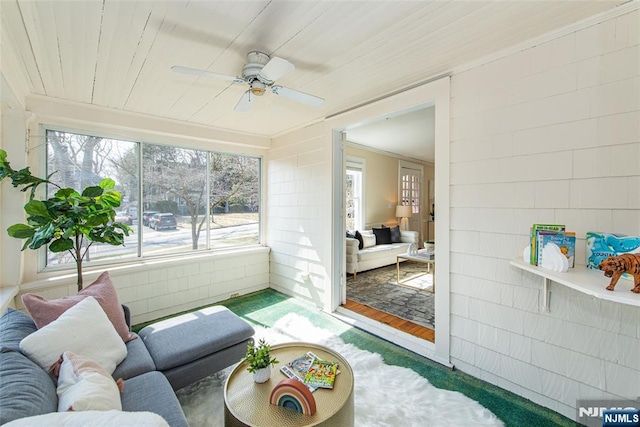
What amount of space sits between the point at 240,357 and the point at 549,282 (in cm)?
237

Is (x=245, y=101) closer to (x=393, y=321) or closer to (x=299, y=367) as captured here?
(x=299, y=367)

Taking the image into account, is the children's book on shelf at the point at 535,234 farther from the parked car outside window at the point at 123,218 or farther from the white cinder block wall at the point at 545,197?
the parked car outside window at the point at 123,218

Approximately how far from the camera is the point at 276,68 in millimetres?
1729

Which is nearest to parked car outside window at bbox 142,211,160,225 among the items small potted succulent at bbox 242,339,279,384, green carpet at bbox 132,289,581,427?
green carpet at bbox 132,289,581,427

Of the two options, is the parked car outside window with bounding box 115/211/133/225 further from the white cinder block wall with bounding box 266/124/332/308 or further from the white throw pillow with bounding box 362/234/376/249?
the white throw pillow with bounding box 362/234/376/249

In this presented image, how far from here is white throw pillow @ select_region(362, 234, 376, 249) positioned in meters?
5.29

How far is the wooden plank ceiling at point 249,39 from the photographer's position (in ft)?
4.95

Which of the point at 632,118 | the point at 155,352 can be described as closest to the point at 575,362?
the point at 632,118

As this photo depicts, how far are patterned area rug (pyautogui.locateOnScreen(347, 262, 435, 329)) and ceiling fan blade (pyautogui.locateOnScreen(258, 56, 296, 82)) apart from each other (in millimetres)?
2865

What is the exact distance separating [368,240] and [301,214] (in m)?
2.10

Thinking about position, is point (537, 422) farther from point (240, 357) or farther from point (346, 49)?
point (346, 49)

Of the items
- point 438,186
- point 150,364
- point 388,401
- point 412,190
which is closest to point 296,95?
point 438,186

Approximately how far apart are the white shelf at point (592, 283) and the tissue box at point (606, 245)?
0.26 ft

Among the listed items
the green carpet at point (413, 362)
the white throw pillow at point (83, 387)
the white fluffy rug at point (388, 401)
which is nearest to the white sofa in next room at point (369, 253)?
the green carpet at point (413, 362)
